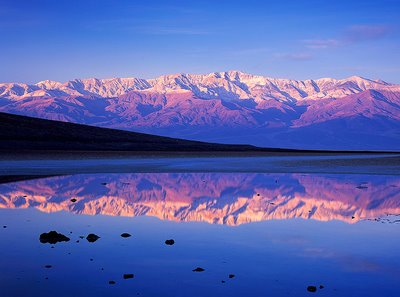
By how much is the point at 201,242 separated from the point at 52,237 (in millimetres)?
4065

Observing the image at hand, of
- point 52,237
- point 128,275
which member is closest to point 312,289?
point 128,275

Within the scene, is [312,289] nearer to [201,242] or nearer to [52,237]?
[201,242]

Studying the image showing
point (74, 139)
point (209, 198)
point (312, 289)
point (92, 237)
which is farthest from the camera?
point (74, 139)

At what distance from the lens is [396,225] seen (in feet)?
64.7

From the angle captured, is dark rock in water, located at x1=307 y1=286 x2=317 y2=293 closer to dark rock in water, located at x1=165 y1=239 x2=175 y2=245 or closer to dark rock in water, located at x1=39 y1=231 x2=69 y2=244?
dark rock in water, located at x1=165 y1=239 x2=175 y2=245

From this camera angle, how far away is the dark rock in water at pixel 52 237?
640 inches

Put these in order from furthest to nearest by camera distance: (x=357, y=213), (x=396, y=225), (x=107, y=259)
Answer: (x=357, y=213), (x=396, y=225), (x=107, y=259)

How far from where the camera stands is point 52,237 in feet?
54.0

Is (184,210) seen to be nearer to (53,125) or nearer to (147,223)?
(147,223)

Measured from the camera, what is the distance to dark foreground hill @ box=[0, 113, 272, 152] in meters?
87.8

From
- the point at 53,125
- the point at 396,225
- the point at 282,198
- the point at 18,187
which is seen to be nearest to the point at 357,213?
the point at 396,225

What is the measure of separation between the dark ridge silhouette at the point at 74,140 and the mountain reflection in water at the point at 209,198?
161 feet

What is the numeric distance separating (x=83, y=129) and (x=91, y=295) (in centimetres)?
9952

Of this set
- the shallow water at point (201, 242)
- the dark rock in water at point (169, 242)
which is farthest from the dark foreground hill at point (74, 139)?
the dark rock in water at point (169, 242)
